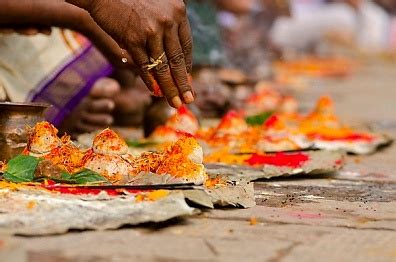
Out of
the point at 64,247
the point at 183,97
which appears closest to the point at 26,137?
the point at 183,97

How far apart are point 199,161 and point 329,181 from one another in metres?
1.05

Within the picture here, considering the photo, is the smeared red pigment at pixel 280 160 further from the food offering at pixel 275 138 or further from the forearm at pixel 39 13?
the forearm at pixel 39 13

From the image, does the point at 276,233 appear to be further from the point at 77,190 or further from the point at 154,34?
the point at 154,34

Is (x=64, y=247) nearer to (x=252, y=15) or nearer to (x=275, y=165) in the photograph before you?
(x=275, y=165)

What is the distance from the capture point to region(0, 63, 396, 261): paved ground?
2.74 metres

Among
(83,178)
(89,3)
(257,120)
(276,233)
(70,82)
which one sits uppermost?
(89,3)

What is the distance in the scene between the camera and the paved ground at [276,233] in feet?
9.00

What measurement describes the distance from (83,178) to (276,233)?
0.83 metres

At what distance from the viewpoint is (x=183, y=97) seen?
3889mm

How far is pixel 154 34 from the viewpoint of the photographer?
3674mm

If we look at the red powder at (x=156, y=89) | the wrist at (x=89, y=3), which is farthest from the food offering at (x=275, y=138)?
the wrist at (x=89, y=3)

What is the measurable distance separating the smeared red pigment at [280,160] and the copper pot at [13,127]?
1322 millimetres

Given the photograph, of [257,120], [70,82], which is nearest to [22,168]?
[70,82]

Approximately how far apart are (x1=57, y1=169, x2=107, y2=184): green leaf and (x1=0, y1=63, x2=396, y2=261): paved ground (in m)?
0.44
